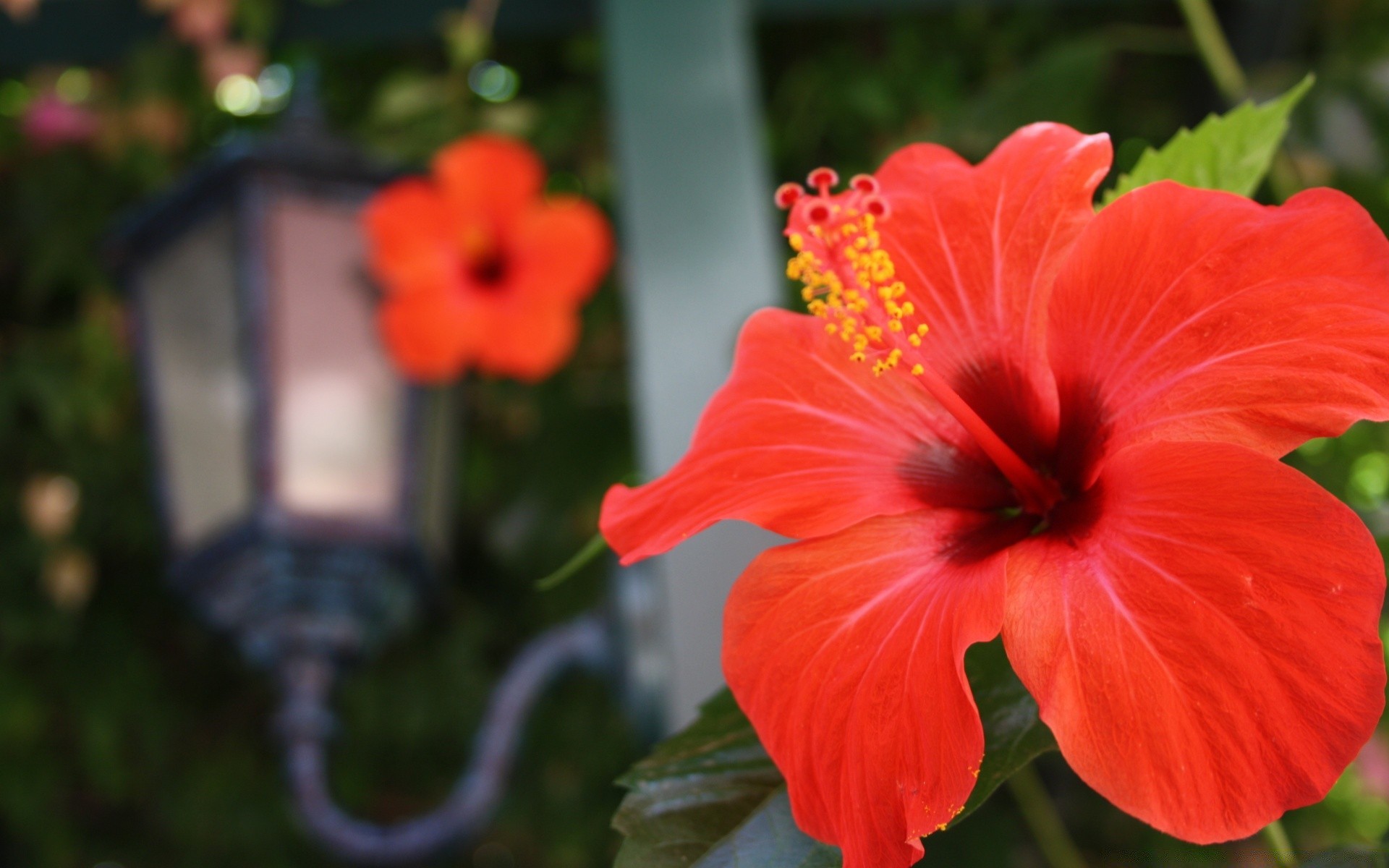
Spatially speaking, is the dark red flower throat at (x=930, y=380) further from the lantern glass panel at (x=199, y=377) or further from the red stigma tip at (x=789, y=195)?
the lantern glass panel at (x=199, y=377)

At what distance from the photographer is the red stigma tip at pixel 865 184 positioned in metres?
0.27

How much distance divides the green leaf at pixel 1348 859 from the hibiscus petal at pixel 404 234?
3.64ft

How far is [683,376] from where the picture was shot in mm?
942

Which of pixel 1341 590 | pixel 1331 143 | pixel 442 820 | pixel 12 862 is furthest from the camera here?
pixel 12 862

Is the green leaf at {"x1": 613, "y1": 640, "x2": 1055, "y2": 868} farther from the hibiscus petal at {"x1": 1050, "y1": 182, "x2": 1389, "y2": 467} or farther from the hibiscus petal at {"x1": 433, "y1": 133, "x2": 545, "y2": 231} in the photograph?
the hibiscus petal at {"x1": 433, "y1": 133, "x2": 545, "y2": 231}

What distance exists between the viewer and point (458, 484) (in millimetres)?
1776

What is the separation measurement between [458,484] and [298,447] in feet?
2.08

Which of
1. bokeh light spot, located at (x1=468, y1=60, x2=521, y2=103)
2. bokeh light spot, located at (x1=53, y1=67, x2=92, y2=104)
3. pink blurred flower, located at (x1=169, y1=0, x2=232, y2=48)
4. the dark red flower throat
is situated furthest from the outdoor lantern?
the dark red flower throat

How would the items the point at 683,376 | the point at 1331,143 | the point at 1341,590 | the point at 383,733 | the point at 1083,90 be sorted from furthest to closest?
the point at 383,733
the point at 1331,143
the point at 683,376
the point at 1083,90
the point at 1341,590

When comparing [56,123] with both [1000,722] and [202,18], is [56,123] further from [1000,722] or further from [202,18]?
[1000,722]

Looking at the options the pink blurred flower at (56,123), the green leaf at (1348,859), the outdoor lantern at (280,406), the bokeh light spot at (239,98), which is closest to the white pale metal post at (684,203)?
the outdoor lantern at (280,406)

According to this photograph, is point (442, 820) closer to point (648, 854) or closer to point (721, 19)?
point (721, 19)

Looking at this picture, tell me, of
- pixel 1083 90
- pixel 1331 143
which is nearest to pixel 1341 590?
pixel 1083 90

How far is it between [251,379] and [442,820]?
→ 1.52ft
